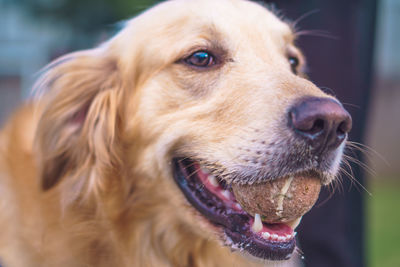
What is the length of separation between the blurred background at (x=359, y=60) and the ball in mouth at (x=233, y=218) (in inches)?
43.5

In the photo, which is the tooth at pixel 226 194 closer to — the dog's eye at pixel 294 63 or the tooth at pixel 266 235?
the tooth at pixel 266 235

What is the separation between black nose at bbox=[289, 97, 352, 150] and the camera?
171cm

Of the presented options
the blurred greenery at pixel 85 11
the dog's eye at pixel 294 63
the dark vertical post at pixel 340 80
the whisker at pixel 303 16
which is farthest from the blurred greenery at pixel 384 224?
the blurred greenery at pixel 85 11

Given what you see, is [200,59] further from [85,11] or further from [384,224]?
[85,11]

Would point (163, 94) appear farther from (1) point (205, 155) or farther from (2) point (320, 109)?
(2) point (320, 109)

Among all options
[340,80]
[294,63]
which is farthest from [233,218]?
[340,80]

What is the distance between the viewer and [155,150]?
7.28 ft

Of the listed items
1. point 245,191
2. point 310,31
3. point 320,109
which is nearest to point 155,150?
point 245,191

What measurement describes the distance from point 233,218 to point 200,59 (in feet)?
2.67

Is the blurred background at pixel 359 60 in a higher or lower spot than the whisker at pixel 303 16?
lower

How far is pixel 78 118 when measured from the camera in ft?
8.08

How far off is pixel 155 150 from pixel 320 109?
2.82ft

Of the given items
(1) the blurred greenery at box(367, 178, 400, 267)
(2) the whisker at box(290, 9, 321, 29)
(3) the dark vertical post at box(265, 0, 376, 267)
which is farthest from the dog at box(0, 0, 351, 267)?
(1) the blurred greenery at box(367, 178, 400, 267)

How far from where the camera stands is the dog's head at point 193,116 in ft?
6.28
